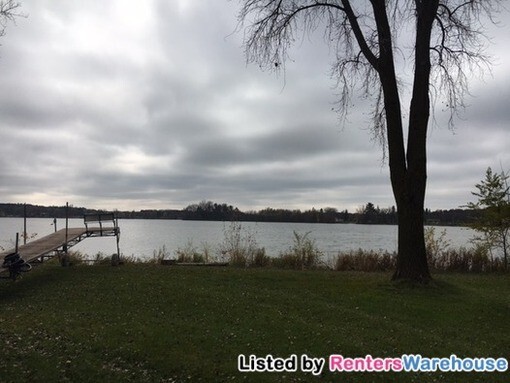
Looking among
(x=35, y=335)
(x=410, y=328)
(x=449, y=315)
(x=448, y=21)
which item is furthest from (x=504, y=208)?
(x=35, y=335)

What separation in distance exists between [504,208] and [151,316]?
46.3 ft

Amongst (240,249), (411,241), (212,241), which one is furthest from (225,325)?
(212,241)

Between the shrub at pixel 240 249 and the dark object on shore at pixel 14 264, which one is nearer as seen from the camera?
the dark object on shore at pixel 14 264

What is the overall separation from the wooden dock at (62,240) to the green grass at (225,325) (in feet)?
5.51

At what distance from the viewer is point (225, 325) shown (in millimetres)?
6574

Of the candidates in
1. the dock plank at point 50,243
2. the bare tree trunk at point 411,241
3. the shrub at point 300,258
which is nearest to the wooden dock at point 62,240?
the dock plank at point 50,243

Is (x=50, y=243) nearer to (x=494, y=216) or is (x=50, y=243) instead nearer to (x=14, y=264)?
(x=14, y=264)

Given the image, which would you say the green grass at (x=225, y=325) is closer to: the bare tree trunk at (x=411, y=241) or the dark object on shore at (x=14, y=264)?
the dark object on shore at (x=14, y=264)

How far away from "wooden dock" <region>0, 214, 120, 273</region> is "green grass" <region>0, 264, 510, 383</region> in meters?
1.68

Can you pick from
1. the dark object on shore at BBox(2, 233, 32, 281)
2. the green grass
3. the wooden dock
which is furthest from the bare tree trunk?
the wooden dock

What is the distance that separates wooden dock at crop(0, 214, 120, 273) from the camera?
12.2 meters

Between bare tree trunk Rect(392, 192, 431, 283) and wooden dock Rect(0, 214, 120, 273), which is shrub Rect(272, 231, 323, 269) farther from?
wooden dock Rect(0, 214, 120, 273)

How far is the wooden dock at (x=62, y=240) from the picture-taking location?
1223cm

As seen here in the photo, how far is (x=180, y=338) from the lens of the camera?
595cm
